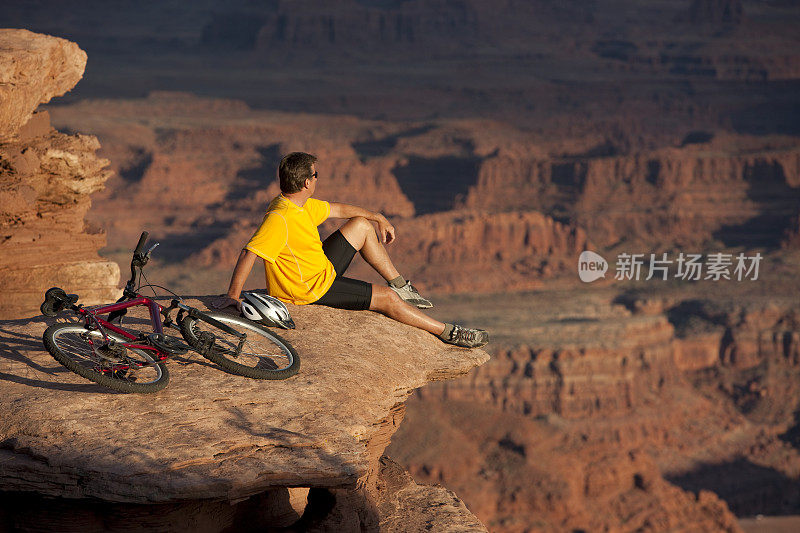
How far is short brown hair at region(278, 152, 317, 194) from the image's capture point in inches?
404

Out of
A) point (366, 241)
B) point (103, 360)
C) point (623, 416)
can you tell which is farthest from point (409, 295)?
point (623, 416)

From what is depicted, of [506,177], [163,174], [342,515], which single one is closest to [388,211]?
[506,177]

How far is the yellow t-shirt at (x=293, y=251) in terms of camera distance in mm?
10320

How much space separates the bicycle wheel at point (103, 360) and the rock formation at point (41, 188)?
677 cm

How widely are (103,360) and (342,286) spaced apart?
3.09m

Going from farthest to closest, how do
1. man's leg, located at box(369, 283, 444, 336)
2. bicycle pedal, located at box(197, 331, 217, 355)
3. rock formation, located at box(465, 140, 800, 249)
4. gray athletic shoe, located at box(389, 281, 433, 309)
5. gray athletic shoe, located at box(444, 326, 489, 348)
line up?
rock formation, located at box(465, 140, 800, 249) → gray athletic shoe, located at box(389, 281, 433, 309) → gray athletic shoe, located at box(444, 326, 489, 348) → man's leg, located at box(369, 283, 444, 336) → bicycle pedal, located at box(197, 331, 217, 355)

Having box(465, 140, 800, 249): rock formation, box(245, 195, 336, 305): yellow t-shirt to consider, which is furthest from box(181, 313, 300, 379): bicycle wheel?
box(465, 140, 800, 249): rock formation

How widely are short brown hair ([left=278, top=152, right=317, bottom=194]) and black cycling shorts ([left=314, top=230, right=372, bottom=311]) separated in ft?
3.50

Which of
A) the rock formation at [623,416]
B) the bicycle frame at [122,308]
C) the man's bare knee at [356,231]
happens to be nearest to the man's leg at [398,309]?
the man's bare knee at [356,231]

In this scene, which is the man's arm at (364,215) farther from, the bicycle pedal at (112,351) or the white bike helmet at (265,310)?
the bicycle pedal at (112,351)

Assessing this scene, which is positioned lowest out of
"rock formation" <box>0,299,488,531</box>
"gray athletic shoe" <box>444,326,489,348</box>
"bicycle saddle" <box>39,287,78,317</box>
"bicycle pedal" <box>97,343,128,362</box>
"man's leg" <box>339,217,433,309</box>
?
"rock formation" <box>0,299,488,531</box>

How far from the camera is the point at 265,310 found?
10211mm

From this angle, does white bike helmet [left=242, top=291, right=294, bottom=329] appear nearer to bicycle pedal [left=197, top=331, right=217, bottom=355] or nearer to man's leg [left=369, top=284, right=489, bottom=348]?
bicycle pedal [left=197, top=331, right=217, bottom=355]

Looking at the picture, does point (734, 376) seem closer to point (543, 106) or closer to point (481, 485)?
point (481, 485)
